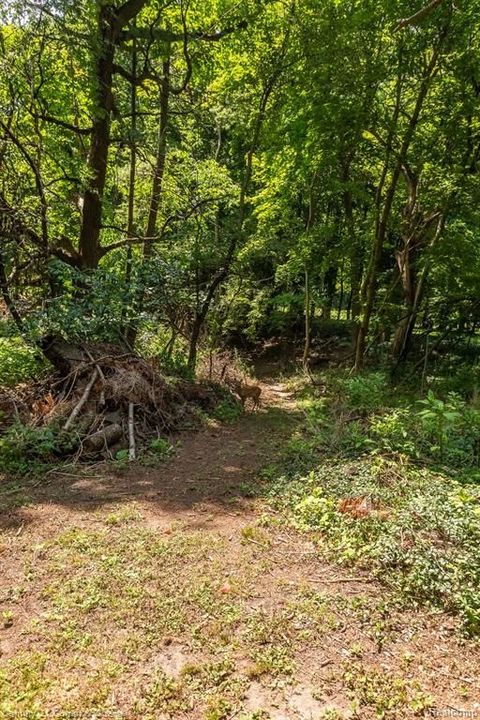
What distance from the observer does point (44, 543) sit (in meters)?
3.06

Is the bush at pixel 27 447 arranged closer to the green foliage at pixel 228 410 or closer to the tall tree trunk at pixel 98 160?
the green foliage at pixel 228 410

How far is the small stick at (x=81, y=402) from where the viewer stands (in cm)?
494

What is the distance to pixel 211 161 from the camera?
9.06 meters

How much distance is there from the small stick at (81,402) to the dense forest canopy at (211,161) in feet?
2.96

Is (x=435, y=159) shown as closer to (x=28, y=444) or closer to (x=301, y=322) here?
(x=301, y=322)

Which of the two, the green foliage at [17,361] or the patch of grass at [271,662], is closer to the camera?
the patch of grass at [271,662]

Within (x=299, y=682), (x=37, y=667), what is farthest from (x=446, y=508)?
(x=37, y=667)

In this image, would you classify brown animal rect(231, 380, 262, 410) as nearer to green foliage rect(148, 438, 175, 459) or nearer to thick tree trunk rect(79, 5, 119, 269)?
green foliage rect(148, 438, 175, 459)

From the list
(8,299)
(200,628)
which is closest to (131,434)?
(8,299)

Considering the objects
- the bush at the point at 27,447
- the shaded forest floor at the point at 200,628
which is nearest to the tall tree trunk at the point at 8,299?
the bush at the point at 27,447

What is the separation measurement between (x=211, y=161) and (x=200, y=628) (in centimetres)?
907

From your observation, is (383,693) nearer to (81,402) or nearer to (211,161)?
(81,402)

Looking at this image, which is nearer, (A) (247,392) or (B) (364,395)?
(B) (364,395)

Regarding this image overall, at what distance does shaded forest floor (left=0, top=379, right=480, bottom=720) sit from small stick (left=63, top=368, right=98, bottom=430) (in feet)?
4.63
